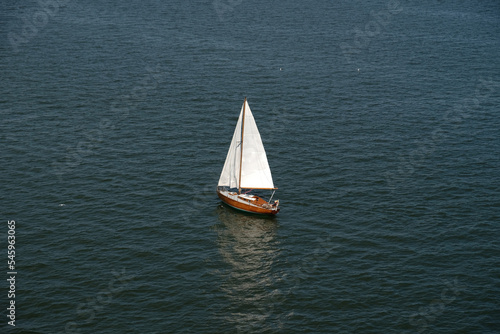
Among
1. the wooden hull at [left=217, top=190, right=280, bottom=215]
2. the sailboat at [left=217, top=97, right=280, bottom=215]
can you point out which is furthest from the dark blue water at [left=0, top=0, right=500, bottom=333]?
the sailboat at [left=217, top=97, right=280, bottom=215]

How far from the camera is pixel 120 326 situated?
69.5 metres

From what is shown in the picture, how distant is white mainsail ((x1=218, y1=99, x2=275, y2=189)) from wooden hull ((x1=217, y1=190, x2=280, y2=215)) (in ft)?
8.91

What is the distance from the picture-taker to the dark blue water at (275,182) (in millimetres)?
73500

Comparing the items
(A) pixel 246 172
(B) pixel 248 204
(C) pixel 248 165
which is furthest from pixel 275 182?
(B) pixel 248 204

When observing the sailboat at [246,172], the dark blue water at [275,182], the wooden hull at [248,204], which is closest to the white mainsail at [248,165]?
the sailboat at [246,172]

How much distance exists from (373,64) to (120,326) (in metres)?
109

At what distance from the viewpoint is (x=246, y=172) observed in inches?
3708

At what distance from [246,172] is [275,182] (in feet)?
30.0

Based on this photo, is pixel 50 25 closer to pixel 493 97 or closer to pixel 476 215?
pixel 493 97

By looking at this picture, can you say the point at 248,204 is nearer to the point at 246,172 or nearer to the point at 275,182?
the point at 246,172

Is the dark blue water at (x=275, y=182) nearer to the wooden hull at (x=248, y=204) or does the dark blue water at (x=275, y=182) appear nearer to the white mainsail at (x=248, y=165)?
the wooden hull at (x=248, y=204)

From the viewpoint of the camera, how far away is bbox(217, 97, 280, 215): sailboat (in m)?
91.0

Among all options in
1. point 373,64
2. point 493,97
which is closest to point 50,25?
point 373,64

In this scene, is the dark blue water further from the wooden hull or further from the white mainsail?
the white mainsail
